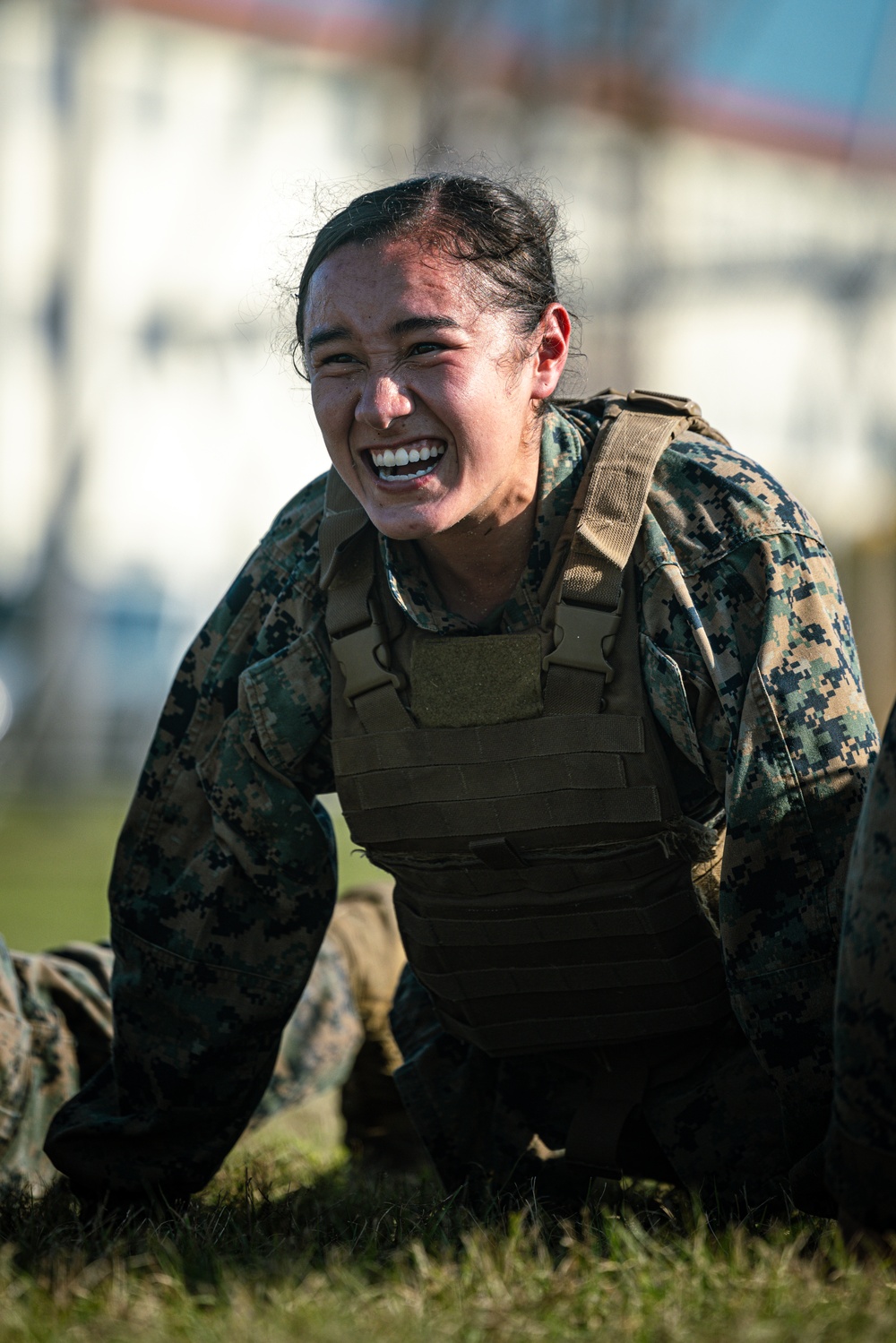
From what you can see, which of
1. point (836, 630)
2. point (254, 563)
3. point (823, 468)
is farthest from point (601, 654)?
point (823, 468)

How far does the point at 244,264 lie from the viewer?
14.2 meters

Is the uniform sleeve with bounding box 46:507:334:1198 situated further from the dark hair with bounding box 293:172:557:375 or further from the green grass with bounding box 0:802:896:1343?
the dark hair with bounding box 293:172:557:375

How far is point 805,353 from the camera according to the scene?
13.4 meters

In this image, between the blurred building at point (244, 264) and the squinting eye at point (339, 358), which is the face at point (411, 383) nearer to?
the squinting eye at point (339, 358)

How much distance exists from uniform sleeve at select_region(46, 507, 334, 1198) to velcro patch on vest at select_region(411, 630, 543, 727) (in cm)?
22

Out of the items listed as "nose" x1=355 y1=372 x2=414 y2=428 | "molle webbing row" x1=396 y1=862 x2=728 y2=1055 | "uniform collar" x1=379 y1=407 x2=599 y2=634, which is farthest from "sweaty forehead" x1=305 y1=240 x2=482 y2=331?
"molle webbing row" x1=396 y1=862 x2=728 y2=1055

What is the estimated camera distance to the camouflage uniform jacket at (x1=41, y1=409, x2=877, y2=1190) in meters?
2.38

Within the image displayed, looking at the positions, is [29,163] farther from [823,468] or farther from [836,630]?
[836,630]

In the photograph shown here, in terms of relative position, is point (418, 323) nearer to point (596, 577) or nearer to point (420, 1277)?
point (596, 577)

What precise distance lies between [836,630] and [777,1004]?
630 millimetres

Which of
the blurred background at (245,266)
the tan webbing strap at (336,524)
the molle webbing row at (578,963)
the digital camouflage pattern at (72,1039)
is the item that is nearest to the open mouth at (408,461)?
the tan webbing strap at (336,524)

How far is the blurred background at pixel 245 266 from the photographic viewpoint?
1314cm

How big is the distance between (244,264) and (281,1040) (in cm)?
1216

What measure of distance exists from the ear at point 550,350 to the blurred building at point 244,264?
10.4m
